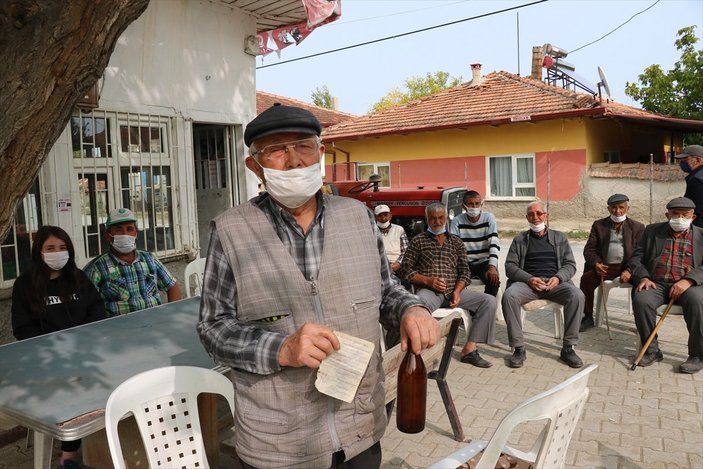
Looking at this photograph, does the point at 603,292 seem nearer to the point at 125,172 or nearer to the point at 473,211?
the point at 473,211

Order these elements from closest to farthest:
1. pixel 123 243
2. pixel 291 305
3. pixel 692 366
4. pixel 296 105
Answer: pixel 291 305, pixel 123 243, pixel 692 366, pixel 296 105

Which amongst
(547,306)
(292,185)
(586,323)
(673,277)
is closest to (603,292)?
(586,323)

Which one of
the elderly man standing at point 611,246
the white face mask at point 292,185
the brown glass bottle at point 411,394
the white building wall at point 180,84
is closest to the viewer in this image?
the white face mask at point 292,185

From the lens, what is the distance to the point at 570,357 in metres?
5.50

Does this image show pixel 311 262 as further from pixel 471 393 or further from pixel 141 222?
pixel 141 222

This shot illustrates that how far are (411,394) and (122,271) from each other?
3323 millimetres

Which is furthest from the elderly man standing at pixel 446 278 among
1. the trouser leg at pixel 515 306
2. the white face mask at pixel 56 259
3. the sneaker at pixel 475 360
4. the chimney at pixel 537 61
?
the chimney at pixel 537 61

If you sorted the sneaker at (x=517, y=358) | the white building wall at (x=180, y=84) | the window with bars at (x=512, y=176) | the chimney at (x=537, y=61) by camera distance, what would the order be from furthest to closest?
the chimney at (x=537, y=61) → the window with bars at (x=512, y=176) → the white building wall at (x=180, y=84) → the sneaker at (x=517, y=358)

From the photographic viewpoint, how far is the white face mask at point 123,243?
462 centimetres

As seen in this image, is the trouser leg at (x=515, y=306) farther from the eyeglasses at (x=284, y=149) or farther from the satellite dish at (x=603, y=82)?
the satellite dish at (x=603, y=82)

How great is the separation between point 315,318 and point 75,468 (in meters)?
2.48

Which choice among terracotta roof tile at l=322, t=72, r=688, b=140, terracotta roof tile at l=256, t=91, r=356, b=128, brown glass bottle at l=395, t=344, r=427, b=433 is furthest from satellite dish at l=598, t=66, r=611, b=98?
brown glass bottle at l=395, t=344, r=427, b=433

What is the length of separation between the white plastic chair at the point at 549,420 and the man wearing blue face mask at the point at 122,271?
3.25m

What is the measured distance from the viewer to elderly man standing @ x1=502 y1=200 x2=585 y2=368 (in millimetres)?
5570
